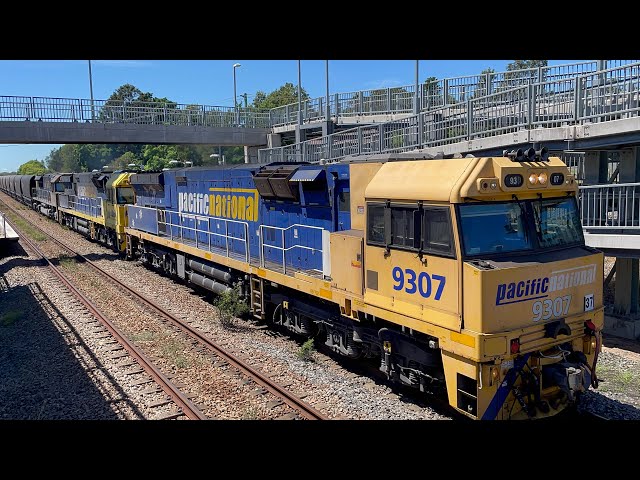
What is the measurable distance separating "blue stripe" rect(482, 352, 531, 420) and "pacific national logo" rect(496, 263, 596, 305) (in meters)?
0.68

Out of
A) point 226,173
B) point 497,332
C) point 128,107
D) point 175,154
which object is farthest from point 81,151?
point 497,332

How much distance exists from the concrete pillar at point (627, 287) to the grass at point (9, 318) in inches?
522

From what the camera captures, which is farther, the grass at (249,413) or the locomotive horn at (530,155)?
the grass at (249,413)

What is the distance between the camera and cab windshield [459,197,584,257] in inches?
245

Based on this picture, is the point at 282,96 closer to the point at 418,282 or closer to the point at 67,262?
the point at 67,262

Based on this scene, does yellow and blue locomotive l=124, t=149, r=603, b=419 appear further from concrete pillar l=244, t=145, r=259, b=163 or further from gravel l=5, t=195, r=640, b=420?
concrete pillar l=244, t=145, r=259, b=163

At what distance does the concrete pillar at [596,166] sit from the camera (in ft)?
37.5

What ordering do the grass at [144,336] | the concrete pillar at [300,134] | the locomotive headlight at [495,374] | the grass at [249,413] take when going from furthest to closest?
the concrete pillar at [300,134] < the grass at [144,336] < the grass at [249,413] < the locomotive headlight at [495,374]

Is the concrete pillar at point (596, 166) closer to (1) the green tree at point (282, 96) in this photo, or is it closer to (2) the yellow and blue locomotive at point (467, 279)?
(2) the yellow and blue locomotive at point (467, 279)

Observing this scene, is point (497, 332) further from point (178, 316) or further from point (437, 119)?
point (437, 119)

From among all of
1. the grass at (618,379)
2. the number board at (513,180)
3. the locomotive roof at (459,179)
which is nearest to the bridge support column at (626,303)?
the grass at (618,379)

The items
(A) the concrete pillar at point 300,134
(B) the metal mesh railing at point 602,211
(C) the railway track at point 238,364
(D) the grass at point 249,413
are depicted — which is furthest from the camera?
(A) the concrete pillar at point 300,134

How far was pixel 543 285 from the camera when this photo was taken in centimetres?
633
